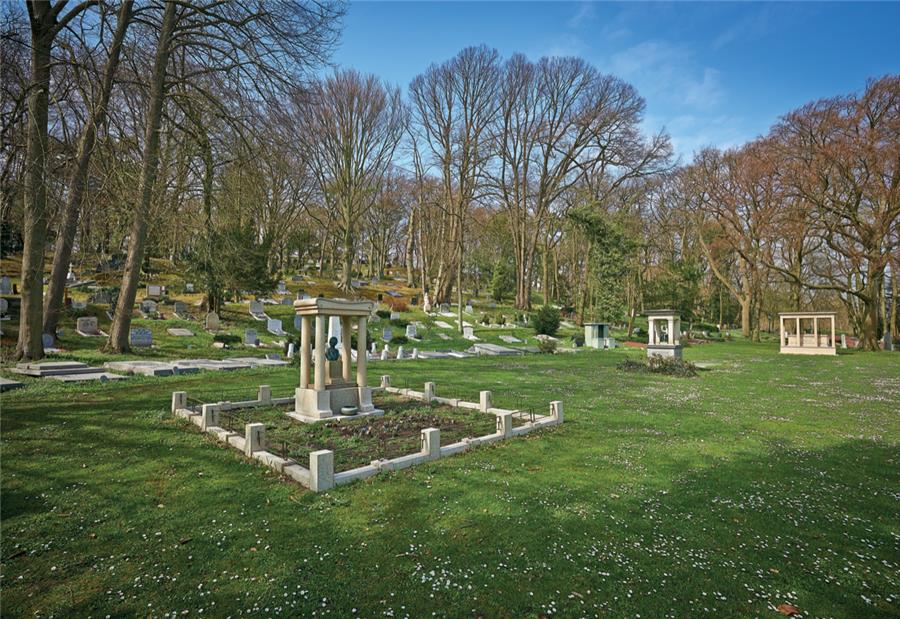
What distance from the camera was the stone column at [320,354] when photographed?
9391 millimetres

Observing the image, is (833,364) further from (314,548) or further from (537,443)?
(314,548)

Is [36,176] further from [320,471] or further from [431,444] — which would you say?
[431,444]

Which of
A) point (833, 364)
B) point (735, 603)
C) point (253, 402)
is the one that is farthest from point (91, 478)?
point (833, 364)

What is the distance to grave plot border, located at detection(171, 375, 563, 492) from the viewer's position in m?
5.89

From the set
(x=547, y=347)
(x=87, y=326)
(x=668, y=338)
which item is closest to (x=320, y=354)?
(x=87, y=326)

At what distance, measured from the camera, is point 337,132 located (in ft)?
116

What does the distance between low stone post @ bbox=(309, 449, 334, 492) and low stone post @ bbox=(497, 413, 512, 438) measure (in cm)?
359

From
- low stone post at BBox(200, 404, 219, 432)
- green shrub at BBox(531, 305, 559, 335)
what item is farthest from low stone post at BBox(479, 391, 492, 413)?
green shrub at BBox(531, 305, 559, 335)

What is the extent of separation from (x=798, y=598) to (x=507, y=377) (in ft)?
42.5

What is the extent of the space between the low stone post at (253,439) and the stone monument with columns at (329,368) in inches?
84.5

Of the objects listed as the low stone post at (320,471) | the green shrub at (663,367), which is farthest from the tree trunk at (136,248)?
the green shrub at (663,367)

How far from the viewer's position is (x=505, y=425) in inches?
334

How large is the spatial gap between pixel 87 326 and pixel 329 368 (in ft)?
53.6

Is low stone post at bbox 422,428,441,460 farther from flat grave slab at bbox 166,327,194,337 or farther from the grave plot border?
flat grave slab at bbox 166,327,194,337
